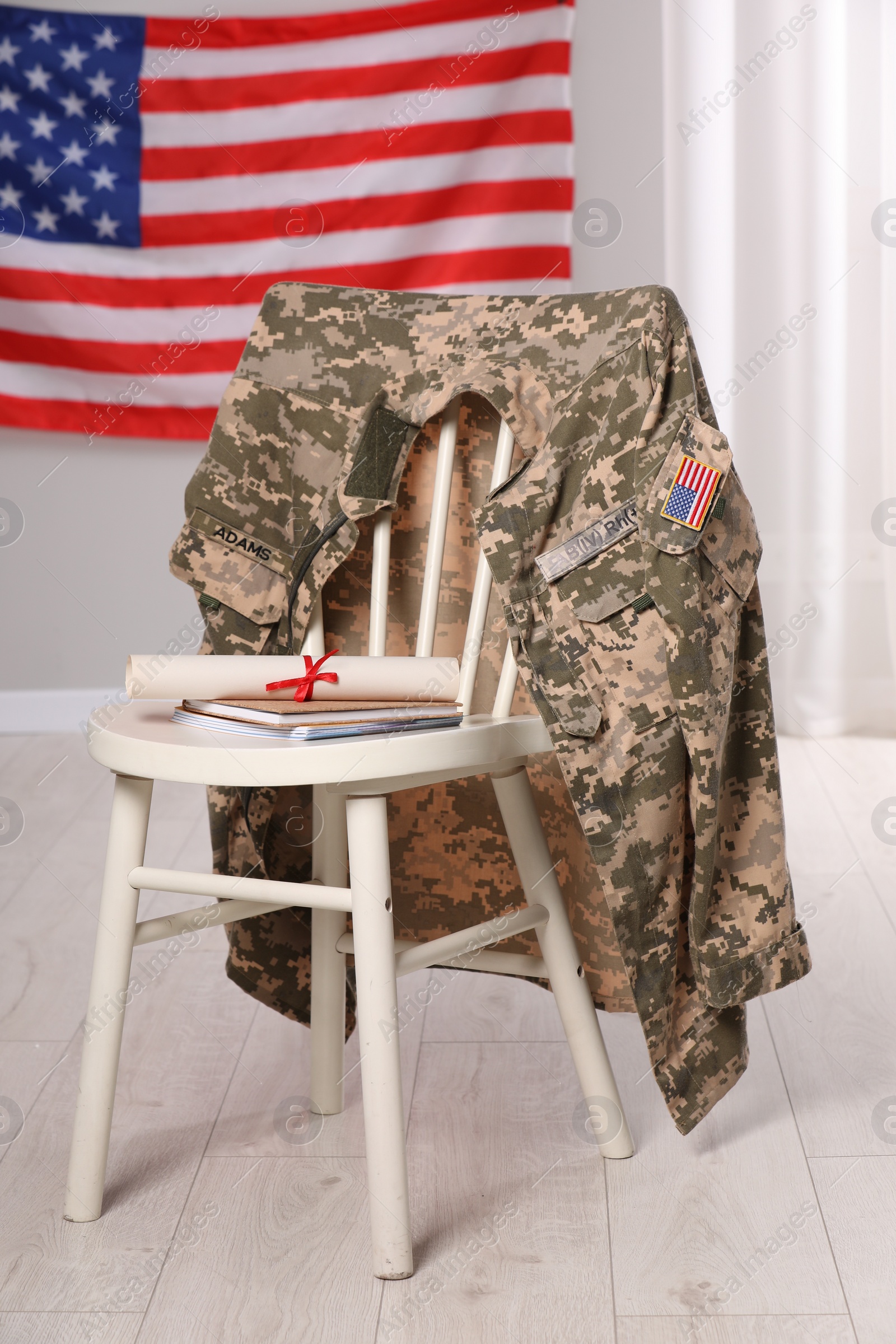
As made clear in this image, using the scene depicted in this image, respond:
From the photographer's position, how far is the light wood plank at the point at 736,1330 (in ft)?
2.75

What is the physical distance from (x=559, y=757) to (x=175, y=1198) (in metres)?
0.49

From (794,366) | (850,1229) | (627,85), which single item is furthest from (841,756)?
(850,1229)

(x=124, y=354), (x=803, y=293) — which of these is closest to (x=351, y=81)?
(x=124, y=354)

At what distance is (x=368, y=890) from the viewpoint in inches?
34.5

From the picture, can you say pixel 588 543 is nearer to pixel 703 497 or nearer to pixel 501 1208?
pixel 703 497

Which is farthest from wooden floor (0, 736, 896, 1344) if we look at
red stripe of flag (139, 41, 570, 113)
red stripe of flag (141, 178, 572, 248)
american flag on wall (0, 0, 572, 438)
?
red stripe of flag (139, 41, 570, 113)

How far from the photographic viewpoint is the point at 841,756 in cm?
250

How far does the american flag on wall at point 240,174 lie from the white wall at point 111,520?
81 mm

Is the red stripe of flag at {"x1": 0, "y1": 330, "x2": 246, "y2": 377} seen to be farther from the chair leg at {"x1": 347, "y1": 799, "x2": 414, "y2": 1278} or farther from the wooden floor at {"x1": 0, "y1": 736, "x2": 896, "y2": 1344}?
the chair leg at {"x1": 347, "y1": 799, "x2": 414, "y2": 1278}

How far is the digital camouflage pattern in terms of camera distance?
97cm

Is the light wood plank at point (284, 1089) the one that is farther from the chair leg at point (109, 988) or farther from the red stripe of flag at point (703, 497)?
the red stripe of flag at point (703, 497)

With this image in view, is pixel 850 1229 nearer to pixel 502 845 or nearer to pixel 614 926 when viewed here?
pixel 614 926

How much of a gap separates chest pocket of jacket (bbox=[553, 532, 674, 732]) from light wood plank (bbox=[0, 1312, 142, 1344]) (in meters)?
0.56

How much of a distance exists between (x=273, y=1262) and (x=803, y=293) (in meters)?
2.27
